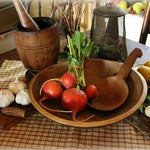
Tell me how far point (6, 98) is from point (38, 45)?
0.18 m

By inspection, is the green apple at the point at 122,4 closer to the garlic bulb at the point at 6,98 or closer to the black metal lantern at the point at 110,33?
the black metal lantern at the point at 110,33

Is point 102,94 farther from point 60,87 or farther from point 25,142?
point 25,142

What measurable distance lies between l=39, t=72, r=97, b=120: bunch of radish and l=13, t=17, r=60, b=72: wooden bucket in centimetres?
12

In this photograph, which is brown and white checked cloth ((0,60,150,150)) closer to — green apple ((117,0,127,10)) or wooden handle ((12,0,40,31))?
wooden handle ((12,0,40,31))

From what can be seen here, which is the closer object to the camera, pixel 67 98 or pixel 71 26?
pixel 67 98

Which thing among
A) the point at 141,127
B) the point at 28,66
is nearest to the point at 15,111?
the point at 28,66

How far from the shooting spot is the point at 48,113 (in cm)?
42

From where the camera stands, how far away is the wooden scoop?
0.49 m

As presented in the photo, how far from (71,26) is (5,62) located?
33cm

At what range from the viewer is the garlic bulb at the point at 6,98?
50 cm

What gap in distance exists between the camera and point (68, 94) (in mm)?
460

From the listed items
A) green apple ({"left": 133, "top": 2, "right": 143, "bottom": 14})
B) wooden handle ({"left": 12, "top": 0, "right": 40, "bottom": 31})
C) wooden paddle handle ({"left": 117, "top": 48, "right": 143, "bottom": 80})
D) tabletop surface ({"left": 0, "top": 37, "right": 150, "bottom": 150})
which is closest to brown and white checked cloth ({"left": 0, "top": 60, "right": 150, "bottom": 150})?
tabletop surface ({"left": 0, "top": 37, "right": 150, "bottom": 150})

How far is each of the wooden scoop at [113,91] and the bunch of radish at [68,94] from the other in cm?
3

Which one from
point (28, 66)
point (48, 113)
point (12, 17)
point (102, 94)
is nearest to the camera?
point (48, 113)
